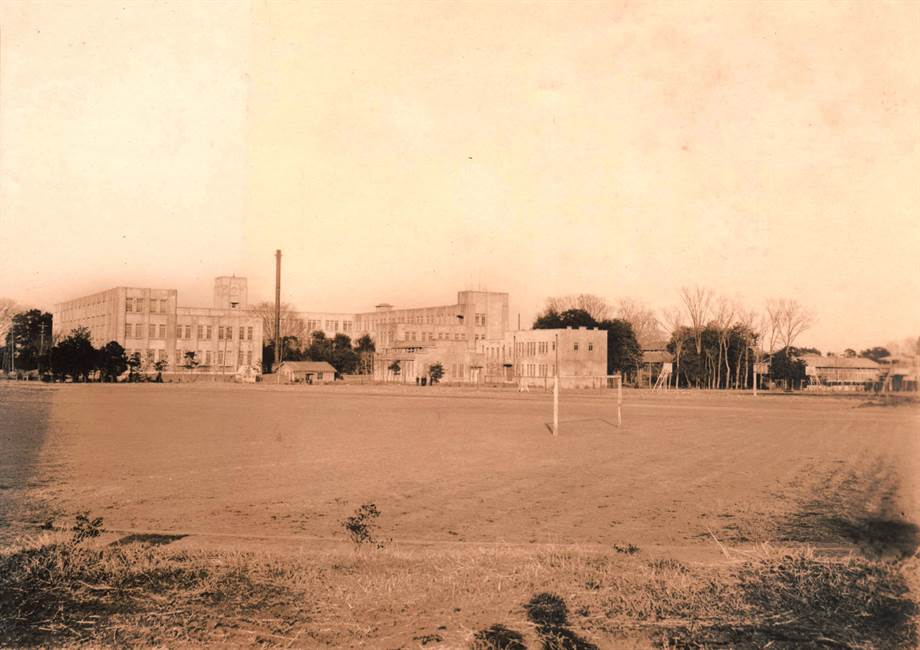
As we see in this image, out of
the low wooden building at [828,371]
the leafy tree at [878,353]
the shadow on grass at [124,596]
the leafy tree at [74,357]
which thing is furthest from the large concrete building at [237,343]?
the shadow on grass at [124,596]

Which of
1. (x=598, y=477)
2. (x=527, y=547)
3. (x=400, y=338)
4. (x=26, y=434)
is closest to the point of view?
(x=527, y=547)

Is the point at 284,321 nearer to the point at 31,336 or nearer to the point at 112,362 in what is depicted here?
the point at 31,336

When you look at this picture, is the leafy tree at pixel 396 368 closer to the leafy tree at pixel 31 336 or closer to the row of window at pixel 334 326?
the leafy tree at pixel 31 336

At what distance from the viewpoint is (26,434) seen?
73.1ft

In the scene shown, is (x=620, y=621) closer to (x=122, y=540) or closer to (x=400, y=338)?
(x=122, y=540)

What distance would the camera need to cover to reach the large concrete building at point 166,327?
3450 inches

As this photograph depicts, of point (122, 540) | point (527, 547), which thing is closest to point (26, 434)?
point (122, 540)

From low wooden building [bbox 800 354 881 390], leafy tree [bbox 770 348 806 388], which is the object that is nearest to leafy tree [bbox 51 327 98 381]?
low wooden building [bbox 800 354 881 390]

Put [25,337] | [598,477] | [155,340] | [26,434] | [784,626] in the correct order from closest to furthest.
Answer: [784,626]
[598,477]
[26,434]
[25,337]
[155,340]

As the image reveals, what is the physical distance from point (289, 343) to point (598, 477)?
102630 millimetres

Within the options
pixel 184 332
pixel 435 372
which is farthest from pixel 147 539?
pixel 184 332

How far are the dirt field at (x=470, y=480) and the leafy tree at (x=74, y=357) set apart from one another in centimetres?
4516

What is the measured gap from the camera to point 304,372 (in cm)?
8869

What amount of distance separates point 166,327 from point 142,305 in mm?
3634
